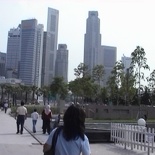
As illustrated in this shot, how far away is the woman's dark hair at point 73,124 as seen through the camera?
4.15 m

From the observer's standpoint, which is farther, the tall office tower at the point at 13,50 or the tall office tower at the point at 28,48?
the tall office tower at the point at 13,50

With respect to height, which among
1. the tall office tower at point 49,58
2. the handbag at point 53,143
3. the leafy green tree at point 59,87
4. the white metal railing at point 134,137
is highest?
the tall office tower at point 49,58

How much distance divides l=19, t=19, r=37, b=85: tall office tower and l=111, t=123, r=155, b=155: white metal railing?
117268 mm

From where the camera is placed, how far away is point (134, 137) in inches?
548

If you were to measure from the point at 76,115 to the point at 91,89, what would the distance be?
56.0m

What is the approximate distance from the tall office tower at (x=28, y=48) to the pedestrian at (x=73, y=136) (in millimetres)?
127911

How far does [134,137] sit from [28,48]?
125102mm

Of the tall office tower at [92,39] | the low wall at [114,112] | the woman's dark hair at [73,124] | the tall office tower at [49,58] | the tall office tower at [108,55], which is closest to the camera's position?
the woman's dark hair at [73,124]

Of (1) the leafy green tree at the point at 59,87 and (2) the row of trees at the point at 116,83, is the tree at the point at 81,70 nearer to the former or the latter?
(2) the row of trees at the point at 116,83

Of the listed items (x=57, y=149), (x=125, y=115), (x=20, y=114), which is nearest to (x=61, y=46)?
(x=125, y=115)

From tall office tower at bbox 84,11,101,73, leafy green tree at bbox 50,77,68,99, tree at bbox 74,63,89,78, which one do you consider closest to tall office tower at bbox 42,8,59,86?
tall office tower at bbox 84,11,101,73

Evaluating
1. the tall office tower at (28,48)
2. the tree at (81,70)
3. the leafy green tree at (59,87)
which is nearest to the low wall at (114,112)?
the tree at (81,70)

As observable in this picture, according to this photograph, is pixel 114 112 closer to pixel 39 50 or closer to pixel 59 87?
pixel 59 87

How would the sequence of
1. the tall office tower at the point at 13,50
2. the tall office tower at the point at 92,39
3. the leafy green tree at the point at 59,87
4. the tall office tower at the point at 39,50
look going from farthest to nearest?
the tall office tower at the point at 92,39, the tall office tower at the point at 13,50, the tall office tower at the point at 39,50, the leafy green tree at the point at 59,87
